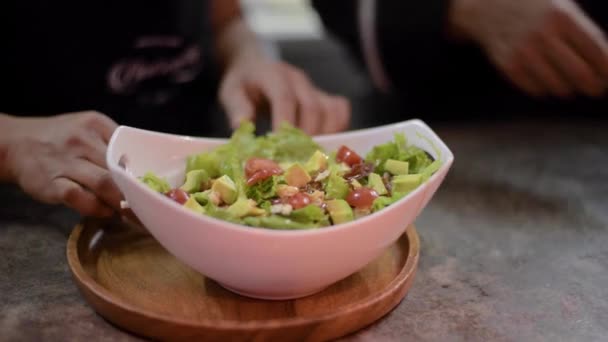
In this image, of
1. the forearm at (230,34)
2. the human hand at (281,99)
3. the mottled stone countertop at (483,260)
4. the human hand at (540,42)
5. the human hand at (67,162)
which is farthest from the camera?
the forearm at (230,34)

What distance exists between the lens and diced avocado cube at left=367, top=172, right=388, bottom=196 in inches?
33.9

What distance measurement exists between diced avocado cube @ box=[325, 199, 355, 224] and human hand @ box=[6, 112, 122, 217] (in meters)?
0.31

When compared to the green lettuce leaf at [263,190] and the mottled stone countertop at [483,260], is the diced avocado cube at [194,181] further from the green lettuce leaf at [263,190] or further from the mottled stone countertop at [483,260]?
the mottled stone countertop at [483,260]

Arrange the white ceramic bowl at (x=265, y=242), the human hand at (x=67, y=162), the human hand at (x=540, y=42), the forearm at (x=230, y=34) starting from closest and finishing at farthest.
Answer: the white ceramic bowl at (x=265, y=242)
the human hand at (x=67, y=162)
the human hand at (x=540, y=42)
the forearm at (x=230, y=34)

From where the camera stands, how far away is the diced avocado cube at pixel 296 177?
868mm

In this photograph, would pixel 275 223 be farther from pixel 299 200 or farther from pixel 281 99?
pixel 281 99

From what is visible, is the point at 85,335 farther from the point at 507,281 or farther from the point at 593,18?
the point at 593,18

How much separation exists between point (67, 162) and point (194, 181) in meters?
0.20

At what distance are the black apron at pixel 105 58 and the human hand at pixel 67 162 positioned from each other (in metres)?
0.36

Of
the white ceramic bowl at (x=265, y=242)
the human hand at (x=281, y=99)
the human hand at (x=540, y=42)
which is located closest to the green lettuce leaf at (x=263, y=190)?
the white ceramic bowl at (x=265, y=242)

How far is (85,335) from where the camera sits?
791 mm

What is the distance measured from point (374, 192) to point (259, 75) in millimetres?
581

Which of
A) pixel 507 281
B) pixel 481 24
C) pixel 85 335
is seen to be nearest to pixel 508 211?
pixel 507 281

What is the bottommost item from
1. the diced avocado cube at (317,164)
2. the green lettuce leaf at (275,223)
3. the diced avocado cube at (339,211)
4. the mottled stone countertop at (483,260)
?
the mottled stone countertop at (483,260)
